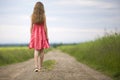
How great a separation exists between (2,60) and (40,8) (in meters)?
9.95

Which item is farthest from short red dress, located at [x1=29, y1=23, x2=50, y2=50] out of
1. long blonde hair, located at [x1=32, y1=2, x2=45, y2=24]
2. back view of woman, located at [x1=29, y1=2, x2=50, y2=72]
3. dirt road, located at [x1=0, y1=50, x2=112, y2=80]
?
dirt road, located at [x1=0, y1=50, x2=112, y2=80]

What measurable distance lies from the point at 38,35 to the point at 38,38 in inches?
4.9

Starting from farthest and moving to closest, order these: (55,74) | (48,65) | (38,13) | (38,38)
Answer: (48,65) → (38,38) → (38,13) → (55,74)

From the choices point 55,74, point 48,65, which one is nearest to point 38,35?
point 55,74

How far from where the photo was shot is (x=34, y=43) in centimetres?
1373

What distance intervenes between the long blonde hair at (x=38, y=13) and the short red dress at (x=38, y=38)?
0.33 m

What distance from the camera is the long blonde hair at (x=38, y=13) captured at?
1316cm

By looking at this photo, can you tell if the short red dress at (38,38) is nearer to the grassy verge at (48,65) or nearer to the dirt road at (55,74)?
the dirt road at (55,74)

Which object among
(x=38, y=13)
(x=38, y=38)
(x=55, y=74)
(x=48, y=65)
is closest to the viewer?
(x=55, y=74)

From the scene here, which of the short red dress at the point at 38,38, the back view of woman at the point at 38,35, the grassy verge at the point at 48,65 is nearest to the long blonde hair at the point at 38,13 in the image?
the back view of woman at the point at 38,35

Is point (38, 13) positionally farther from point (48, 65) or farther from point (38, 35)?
point (48, 65)

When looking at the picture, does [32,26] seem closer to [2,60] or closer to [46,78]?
[46,78]

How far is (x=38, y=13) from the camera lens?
43.4ft

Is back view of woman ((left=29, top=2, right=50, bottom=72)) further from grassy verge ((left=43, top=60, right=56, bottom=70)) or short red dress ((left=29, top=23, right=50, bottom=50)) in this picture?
grassy verge ((left=43, top=60, right=56, bottom=70))
